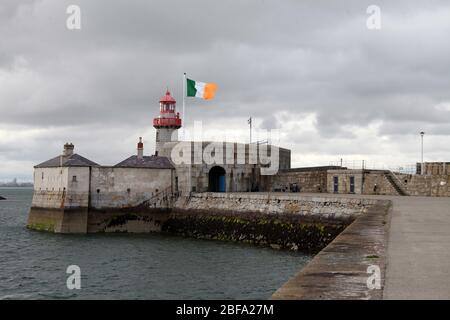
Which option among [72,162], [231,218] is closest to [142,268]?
[231,218]

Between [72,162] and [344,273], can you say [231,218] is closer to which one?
[72,162]

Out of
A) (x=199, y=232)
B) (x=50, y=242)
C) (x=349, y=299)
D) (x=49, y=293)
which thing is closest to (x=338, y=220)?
(x=199, y=232)

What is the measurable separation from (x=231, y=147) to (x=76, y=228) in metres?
12.9

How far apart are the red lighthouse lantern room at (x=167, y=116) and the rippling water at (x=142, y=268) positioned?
15.7 metres

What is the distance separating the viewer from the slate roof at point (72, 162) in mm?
34156

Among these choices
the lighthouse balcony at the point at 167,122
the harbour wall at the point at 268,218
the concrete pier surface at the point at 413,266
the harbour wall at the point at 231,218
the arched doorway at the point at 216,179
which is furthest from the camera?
the lighthouse balcony at the point at 167,122

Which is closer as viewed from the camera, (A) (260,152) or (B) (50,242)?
(B) (50,242)

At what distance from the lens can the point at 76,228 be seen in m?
33.2

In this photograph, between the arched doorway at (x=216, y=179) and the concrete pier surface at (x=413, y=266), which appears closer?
the concrete pier surface at (x=413, y=266)

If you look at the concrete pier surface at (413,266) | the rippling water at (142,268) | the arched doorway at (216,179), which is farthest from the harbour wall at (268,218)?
the concrete pier surface at (413,266)

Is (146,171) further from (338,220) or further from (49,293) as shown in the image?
(49,293)

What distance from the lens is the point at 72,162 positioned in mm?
34281

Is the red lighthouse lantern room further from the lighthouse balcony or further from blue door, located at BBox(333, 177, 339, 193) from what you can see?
blue door, located at BBox(333, 177, 339, 193)

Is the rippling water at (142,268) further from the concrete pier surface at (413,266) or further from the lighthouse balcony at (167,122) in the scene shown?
the lighthouse balcony at (167,122)
